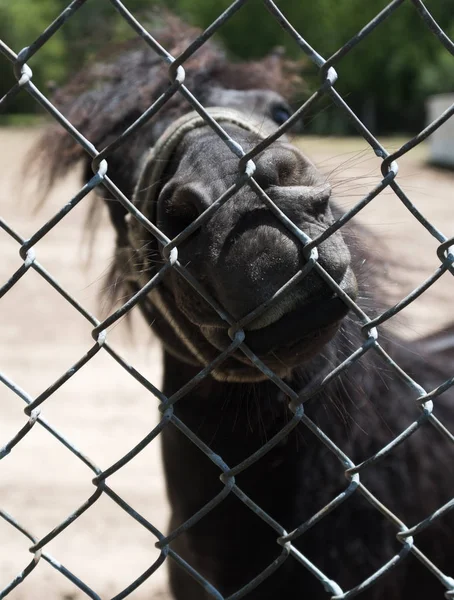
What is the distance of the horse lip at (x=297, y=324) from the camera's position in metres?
1.27

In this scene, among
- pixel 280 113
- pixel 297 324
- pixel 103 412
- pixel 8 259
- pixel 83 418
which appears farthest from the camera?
pixel 8 259

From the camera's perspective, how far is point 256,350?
1.30 m

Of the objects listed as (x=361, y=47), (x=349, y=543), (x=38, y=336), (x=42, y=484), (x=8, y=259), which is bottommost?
(x=349, y=543)

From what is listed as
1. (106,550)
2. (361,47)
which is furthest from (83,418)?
(361,47)

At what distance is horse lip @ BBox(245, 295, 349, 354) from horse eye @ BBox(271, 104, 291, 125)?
4.38 ft

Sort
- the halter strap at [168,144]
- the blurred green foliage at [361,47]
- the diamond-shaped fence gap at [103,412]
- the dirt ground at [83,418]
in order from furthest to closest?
the blurred green foliage at [361,47] < the diamond-shaped fence gap at [103,412] < the dirt ground at [83,418] < the halter strap at [168,144]

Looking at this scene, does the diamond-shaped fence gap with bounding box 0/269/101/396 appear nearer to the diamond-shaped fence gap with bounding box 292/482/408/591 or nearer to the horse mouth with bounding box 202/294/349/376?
the diamond-shaped fence gap with bounding box 292/482/408/591

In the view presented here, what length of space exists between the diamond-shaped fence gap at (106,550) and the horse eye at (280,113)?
91.6 inches

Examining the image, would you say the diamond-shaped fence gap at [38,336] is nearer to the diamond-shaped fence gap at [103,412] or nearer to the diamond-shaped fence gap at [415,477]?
the diamond-shaped fence gap at [103,412]

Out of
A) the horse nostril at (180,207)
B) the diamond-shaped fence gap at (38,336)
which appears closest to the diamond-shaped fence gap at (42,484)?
the diamond-shaped fence gap at (38,336)

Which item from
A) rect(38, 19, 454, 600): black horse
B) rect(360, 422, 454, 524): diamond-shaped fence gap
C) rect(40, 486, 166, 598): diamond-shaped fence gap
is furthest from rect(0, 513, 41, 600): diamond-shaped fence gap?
rect(360, 422, 454, 524): diamond-shaped fence gap

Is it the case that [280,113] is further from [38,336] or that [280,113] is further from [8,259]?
[8,259]

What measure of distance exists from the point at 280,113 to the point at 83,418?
334cm

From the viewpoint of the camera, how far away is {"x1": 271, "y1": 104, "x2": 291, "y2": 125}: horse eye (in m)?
2.46
